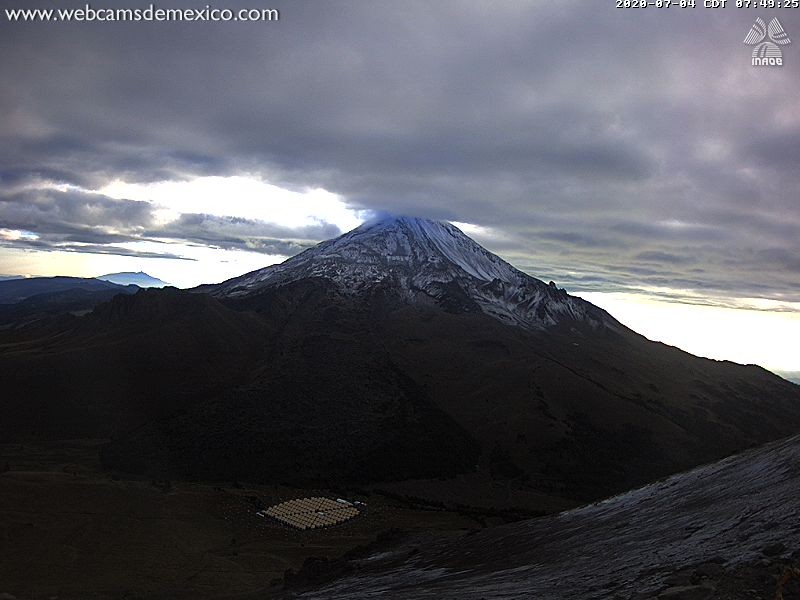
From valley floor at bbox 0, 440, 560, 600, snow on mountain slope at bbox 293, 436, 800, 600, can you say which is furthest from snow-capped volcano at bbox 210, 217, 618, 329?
snow on mountain slope at bbox 293, 436, 800, 600

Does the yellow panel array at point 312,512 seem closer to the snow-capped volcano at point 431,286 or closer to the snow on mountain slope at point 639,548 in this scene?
the snow on mountain slope at point 639,548

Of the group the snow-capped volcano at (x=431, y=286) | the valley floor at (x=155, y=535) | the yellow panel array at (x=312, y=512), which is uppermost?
the snow-capped volcano at (x=431, y=286)

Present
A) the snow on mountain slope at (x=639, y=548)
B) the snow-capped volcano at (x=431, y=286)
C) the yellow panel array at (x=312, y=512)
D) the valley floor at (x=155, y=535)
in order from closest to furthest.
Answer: the snow on mountain slope at (x=639, y=548), the valley floor at (x=155, y=535), the yellow panel array at (x=312, y=512), the snow-capped volcano at (x=431, y=286)

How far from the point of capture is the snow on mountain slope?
11422 mm

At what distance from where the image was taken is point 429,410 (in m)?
100

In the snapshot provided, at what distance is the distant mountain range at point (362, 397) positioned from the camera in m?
81.3

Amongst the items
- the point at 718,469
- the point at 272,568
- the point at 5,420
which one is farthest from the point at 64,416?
the point at 718,469

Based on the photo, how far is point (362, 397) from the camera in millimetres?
98812

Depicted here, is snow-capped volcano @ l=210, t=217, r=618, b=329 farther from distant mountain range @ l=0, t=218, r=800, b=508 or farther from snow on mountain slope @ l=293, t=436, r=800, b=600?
snow on mountain slope @ l=293, t=436, r=800, b=600

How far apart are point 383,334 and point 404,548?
107 m

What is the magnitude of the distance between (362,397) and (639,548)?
86.1 m

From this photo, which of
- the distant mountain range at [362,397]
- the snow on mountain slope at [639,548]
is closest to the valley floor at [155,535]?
the snow on mountain slope at [639,548]

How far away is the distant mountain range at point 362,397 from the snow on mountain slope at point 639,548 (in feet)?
179

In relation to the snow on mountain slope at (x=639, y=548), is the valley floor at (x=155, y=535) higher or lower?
lower
